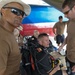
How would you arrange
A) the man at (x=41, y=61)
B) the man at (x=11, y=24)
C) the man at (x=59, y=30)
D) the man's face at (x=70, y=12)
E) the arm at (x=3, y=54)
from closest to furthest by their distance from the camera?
the arm at (x=3, y=54)
the man at (x=11, y=24)
the man's face at (x=70, y=12)
the man at (x=41, y=61)
the man at (x=59, y=30)

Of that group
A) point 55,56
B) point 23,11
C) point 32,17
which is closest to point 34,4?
point 32,17

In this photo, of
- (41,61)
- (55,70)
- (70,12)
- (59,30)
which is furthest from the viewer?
(59,30)

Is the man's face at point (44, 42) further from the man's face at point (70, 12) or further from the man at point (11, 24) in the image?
the man at point (11, 24)

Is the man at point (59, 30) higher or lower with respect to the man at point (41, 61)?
lower

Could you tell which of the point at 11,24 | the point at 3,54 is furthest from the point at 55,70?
the point at 3,54

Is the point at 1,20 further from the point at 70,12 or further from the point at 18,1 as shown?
the point at 70,12

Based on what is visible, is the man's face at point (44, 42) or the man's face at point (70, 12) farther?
the man's face at point (44, 42)

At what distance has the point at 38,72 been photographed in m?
2.61

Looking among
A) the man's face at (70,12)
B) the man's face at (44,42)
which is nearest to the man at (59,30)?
the man's face at (44,42)

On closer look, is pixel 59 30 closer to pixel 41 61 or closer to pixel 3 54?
pixel 41 61

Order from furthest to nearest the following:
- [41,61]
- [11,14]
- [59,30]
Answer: [59,30] → [41,61] → [11,14]

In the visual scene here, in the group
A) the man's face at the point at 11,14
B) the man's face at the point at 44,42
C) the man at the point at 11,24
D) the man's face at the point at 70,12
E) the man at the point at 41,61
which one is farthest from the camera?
the man's face at the point at 44,42

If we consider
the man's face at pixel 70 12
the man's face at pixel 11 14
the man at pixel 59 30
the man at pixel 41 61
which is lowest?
the man at pixel 59 30

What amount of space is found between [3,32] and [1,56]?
227mm
